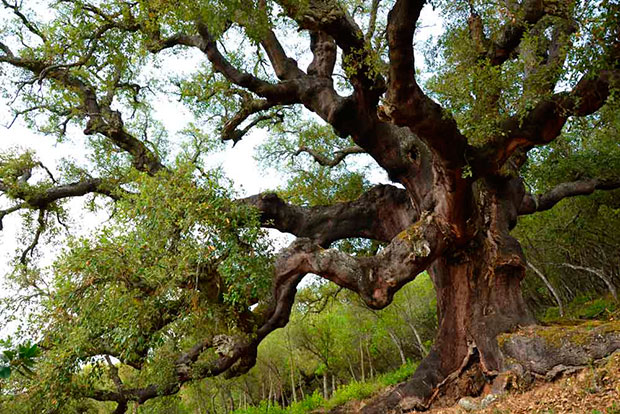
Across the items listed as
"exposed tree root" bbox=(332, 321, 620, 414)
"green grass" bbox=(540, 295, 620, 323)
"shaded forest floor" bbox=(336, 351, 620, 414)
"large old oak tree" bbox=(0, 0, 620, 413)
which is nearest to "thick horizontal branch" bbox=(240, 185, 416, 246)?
"large old oak tree" bbox=(0, 0, 620, 413)

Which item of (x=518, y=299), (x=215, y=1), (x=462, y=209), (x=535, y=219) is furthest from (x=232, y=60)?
(x=535, y=219)

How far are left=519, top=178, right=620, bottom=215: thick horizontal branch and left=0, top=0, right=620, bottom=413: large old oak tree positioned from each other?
0.05m

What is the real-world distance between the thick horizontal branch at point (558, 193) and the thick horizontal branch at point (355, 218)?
9.64 feet

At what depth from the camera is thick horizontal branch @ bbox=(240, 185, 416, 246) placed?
32.7ft

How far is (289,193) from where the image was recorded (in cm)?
1202

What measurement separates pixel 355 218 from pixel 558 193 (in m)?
4.94

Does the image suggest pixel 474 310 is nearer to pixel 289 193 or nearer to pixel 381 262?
pixel 381 262

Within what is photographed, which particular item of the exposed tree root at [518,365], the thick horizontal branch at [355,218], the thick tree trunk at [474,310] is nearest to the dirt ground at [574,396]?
the exposed tree root at [518,365]

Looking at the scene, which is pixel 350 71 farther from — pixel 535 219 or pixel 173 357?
pixel 535 219

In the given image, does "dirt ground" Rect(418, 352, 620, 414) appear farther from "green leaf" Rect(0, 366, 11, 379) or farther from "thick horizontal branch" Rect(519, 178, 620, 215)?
"thick horizontal branch" Rect(519, 178, 620, 215)

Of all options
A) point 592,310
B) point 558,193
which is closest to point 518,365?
point 558,193

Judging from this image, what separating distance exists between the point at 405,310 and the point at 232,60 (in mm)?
16480

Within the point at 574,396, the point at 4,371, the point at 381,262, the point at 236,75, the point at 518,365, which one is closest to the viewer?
the point at 4,371

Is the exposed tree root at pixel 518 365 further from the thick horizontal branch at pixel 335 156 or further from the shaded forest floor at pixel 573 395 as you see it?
the thick horizontal branch at pixel 335 156
